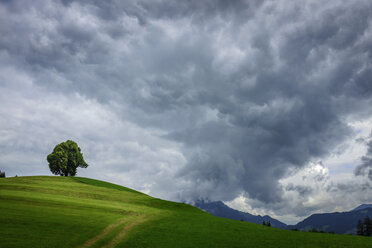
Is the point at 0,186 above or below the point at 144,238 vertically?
above

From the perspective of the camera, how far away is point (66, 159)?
118 metres

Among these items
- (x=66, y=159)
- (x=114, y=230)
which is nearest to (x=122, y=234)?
(x=114, y=230)

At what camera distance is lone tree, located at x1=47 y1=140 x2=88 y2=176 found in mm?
115875

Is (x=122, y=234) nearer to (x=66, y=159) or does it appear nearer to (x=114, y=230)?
(x=114, y=230)

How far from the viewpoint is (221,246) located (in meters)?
36.5

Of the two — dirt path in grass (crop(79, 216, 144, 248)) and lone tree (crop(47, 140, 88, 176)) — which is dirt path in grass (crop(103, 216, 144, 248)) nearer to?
dirt path in grass (crop(79, 216, 144, 248))

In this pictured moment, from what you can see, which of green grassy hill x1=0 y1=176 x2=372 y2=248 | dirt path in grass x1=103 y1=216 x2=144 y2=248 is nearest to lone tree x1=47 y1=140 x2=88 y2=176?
green grassy hill x1=0 y1=176 x2=372 y2=248

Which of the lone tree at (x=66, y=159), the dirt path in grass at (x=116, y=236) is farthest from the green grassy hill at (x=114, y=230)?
the lone tree at (x=66, y=159)

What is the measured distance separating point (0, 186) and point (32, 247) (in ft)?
134

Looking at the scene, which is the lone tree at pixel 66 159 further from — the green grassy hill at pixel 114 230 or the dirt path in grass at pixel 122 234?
the dirt path in grass at pixel 122 234

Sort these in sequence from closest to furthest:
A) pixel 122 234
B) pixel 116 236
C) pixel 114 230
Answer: pixel 116 236 → pixel 122 234 → pixel 114 230

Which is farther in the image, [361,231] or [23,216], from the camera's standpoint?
[361,231]

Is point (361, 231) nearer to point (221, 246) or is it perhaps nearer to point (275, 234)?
point (275, 234)

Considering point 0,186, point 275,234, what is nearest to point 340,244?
point 275,234
